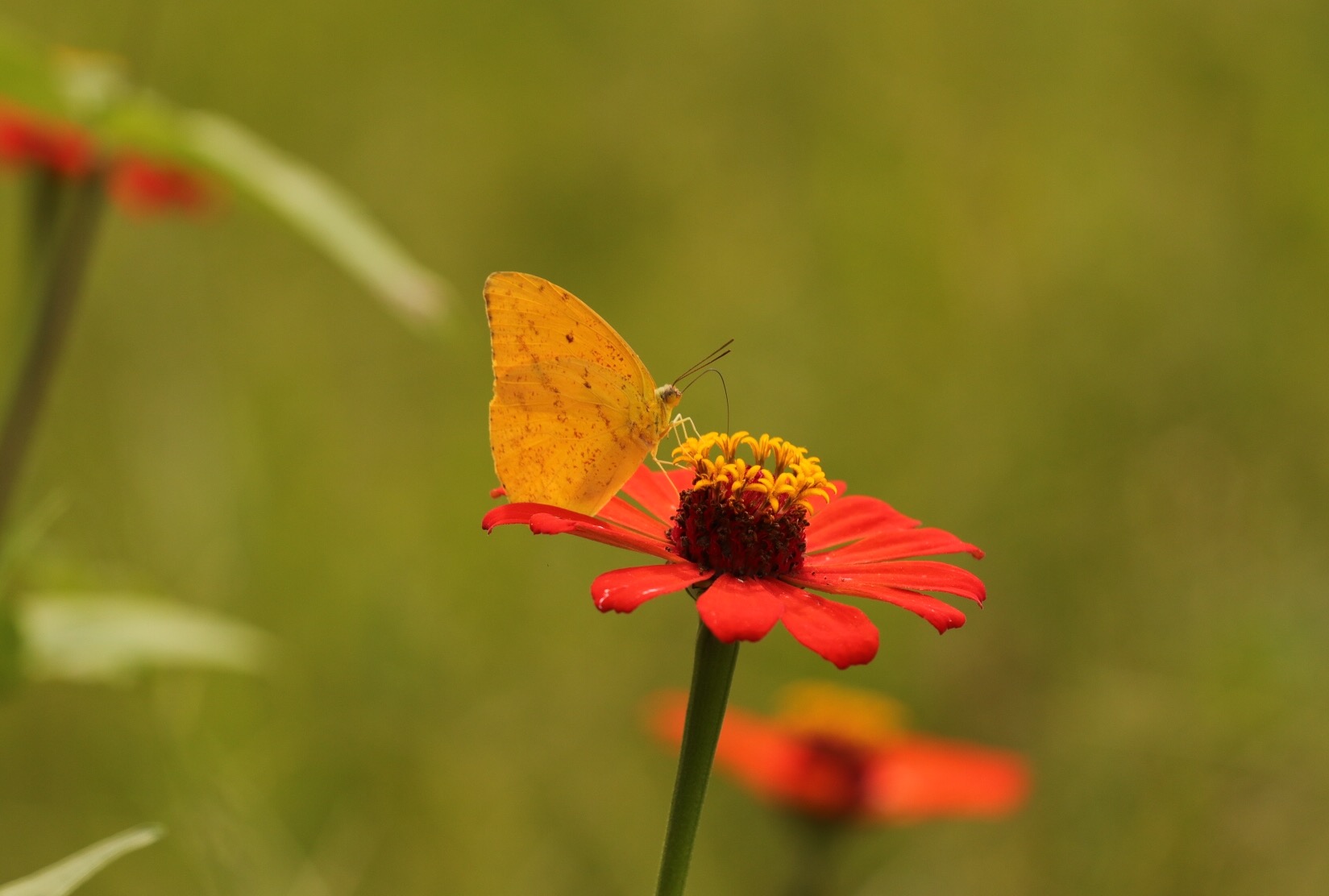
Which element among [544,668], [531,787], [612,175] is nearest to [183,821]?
[531,787]

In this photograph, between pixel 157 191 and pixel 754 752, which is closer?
pixel 754 752

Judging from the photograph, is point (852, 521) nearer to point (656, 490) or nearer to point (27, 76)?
point (656, 490)

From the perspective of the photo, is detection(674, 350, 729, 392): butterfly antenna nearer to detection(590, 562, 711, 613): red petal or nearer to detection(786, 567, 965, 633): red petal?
detection(786, 567, 965, 633): red petal

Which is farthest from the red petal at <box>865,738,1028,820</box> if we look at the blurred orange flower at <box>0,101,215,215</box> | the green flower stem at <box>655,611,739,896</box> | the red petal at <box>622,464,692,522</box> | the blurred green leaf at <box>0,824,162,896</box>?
the blurred orange flower at <box>0,101,215,215</box>

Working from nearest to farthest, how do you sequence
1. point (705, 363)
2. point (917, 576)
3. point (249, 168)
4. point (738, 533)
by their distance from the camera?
point (917, 576), point (738, 533), point (705, 363), point (249, 168)

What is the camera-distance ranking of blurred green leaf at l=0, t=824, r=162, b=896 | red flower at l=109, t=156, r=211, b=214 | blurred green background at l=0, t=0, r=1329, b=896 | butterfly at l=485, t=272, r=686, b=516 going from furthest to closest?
red flower at l=109, t=156, r=211, b=214
blurred green background at l=0, t=0, r=1329, b=896
butterfly at l=485, t=272, r=686, b=516
blurred green leaf at l=0, t=824, r=162, b=896

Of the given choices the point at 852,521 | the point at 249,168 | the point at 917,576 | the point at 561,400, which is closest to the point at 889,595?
the point at 917,576
